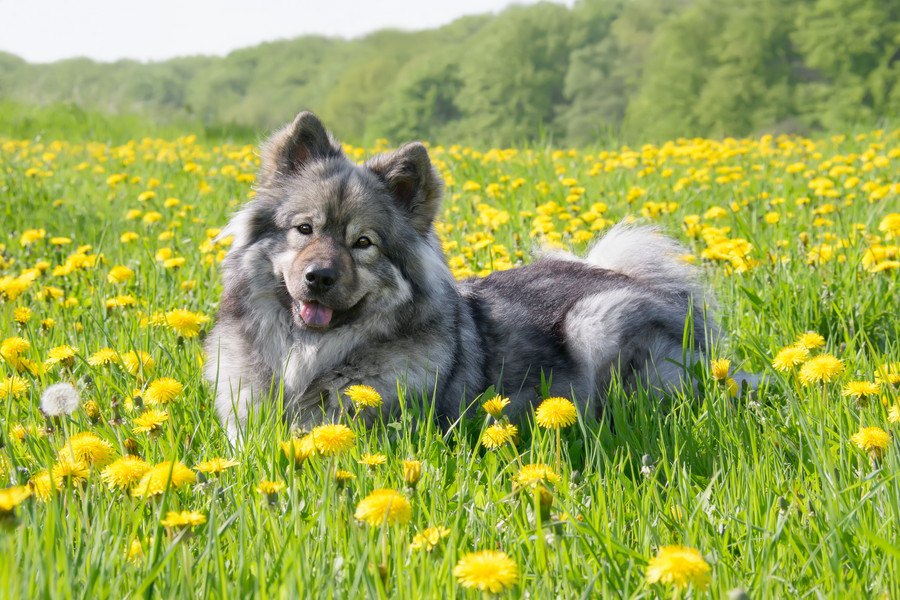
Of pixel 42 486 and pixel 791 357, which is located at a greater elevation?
pixel 42 486

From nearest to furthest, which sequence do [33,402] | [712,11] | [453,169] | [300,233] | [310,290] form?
[33,402] < [310,290] < [300,233] < [453,169] < [712,11]

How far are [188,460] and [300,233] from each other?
3.76 feet

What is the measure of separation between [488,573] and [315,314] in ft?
6.68

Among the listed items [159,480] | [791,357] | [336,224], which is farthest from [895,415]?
[336,224]

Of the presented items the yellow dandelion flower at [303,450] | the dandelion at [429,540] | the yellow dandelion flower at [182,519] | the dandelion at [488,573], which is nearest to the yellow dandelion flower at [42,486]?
the yellow dandelion flower at [182,519]

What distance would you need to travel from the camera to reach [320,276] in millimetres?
3250

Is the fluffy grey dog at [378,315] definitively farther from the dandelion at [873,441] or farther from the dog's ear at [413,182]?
the dandelion at [873,441]

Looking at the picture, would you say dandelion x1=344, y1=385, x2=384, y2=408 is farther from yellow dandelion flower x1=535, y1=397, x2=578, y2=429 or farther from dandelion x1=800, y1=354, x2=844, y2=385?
dandelion x1=800, y1=354, x2=844, y2=385

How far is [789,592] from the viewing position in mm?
1890

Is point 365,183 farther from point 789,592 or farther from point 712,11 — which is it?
point 712,11

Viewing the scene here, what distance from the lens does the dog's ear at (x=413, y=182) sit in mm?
3734

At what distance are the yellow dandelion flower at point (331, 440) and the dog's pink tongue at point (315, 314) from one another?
1254 millimetres

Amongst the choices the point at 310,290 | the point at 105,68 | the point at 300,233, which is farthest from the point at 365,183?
the point at 105,68

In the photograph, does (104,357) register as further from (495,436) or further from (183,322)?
(495,436)
